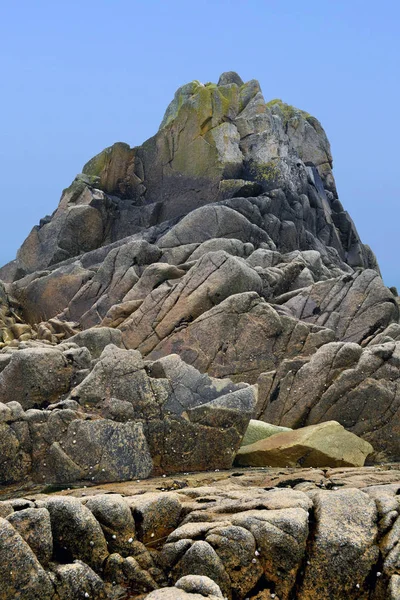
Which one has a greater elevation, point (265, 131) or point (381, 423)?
point (265, 131)

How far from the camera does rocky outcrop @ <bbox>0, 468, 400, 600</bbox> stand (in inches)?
767

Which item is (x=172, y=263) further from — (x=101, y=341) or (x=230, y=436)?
(x=230, y=436)

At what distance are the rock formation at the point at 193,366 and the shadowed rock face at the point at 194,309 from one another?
0.42ft

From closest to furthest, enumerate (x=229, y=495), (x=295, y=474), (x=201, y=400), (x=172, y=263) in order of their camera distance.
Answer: (x=229, y=495), (x=295, y=474), (x=201, y=400), (x=172, y=263)

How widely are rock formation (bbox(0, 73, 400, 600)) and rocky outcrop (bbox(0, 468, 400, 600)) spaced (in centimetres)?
5

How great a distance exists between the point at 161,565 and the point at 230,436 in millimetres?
13338

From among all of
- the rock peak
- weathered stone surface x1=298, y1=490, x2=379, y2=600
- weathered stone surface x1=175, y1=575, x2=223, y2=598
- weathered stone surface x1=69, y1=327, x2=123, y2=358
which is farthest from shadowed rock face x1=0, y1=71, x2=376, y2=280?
weathered stone surface x1=175, y1=575, x2=223, y2=598

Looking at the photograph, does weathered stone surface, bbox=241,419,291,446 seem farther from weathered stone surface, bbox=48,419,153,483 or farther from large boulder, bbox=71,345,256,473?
weathered stone surface, bbox=48,419,153,483

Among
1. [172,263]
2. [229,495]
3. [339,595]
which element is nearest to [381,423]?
[229,495]

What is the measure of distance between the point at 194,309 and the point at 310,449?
65.0 feet

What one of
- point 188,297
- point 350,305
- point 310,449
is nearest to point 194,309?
point 188,297

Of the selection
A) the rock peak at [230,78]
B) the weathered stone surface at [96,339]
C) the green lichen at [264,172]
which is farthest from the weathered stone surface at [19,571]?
the rock peak at [230,78]

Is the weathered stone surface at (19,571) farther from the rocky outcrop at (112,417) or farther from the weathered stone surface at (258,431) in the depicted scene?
the weathered stone surface at (258,431)

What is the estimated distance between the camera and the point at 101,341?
47375 millimetres
